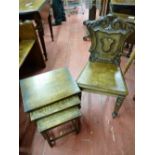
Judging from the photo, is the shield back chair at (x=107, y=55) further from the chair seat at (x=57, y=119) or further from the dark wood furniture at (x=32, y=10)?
the dark wood furniture at (x=32, y=10)

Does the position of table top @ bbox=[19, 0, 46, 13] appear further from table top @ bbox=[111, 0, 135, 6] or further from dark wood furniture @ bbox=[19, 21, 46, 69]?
table top @ bbox=[111, 0, 135, 6]

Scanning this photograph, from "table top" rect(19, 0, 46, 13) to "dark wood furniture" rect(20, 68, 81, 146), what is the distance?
3.17 feet

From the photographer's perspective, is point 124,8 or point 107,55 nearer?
point 107,55

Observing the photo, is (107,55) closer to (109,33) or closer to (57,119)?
(109,33)

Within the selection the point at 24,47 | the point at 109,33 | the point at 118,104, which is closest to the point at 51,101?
the point at 118,104

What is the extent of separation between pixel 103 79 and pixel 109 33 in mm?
417

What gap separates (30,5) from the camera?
1.92m

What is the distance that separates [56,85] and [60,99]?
0.15 meters

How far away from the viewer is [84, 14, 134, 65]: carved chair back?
132cm

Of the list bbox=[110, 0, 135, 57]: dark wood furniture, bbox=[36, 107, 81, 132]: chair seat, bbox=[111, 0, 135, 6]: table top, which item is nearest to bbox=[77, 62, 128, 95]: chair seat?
bbox=[36, 107, 81, 132]: chair seat

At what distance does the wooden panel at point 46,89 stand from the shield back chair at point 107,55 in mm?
138
